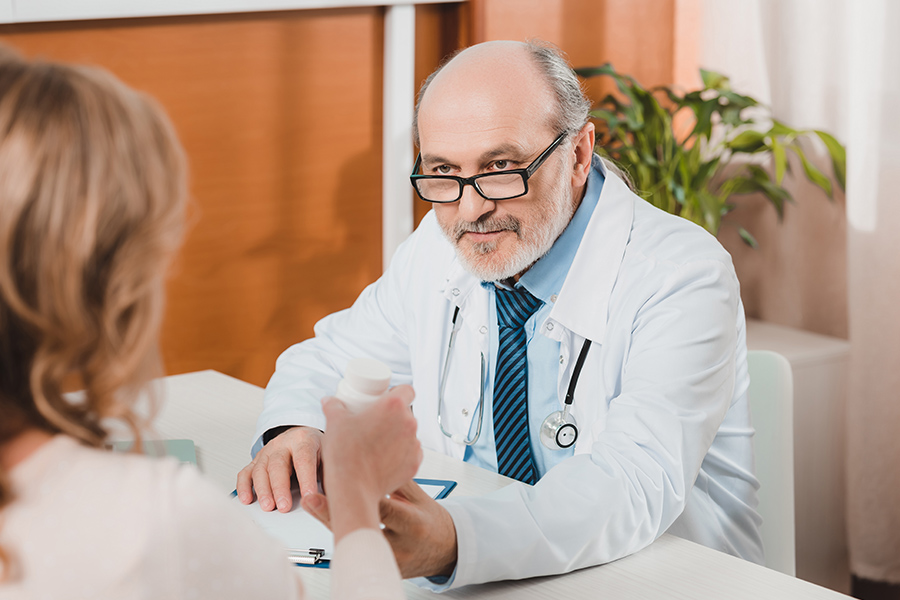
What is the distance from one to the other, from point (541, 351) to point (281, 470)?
1.69 ft

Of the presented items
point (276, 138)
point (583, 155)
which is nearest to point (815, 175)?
point (583, 155)

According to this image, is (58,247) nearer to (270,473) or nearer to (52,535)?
(52,535)

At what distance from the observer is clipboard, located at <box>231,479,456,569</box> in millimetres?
1184

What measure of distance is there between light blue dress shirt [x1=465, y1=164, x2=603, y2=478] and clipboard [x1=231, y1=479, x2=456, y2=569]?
27cm

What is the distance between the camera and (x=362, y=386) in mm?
988

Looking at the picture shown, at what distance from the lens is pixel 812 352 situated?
2.77 metres

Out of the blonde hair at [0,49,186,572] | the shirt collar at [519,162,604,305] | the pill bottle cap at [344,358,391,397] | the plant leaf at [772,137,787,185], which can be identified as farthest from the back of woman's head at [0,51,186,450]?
the plant leaf at [772,137,787,185]

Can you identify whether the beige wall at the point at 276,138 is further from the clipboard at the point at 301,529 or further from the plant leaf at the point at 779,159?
the clipboard at the point at 301,529

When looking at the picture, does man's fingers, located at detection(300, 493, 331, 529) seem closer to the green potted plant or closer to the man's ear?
the man's ear

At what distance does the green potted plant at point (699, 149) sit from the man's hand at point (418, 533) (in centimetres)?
189

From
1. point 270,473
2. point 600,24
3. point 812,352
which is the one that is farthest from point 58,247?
point 600,24

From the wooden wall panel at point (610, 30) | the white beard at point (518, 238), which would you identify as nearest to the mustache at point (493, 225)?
the white beard at point (518, 238)

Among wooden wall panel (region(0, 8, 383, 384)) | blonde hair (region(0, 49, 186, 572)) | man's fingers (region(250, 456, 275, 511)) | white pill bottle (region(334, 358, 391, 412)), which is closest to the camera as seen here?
blonde hair (region(0, 49, 186, 572))

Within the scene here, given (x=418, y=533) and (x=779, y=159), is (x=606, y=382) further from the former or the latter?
(x=779, y=159)
